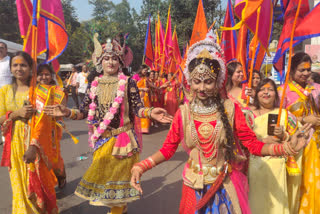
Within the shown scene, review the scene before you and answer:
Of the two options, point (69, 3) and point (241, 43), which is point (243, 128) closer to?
point (241, 43)

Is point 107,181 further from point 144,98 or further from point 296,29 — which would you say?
point 144,98

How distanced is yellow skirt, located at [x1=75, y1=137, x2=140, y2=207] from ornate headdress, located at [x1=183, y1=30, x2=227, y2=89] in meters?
1.39

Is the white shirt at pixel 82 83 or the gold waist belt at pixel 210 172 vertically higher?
the white shirt at pixel 82 83

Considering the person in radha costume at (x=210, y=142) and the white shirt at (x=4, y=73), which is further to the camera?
the white shirt at (x=4, y=73)

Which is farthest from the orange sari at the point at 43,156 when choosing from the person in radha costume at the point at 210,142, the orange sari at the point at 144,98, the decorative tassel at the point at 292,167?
the orange sari at the point at 144,98

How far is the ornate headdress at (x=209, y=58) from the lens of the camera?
1.97 metres

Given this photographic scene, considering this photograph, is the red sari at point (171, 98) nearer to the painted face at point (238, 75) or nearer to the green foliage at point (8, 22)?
the painted face at point (238, 75)

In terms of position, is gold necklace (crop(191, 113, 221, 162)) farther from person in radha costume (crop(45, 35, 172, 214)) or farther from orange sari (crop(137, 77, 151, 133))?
orange sari (crop(137, 77, 151, 133))

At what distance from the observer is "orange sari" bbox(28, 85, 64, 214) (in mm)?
2984

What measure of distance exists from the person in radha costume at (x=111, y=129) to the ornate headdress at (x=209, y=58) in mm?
920

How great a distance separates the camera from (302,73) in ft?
10.7

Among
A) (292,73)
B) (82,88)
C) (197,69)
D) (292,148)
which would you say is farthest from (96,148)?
(82,88)

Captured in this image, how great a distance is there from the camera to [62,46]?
3.25m

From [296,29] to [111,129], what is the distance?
2329mm
